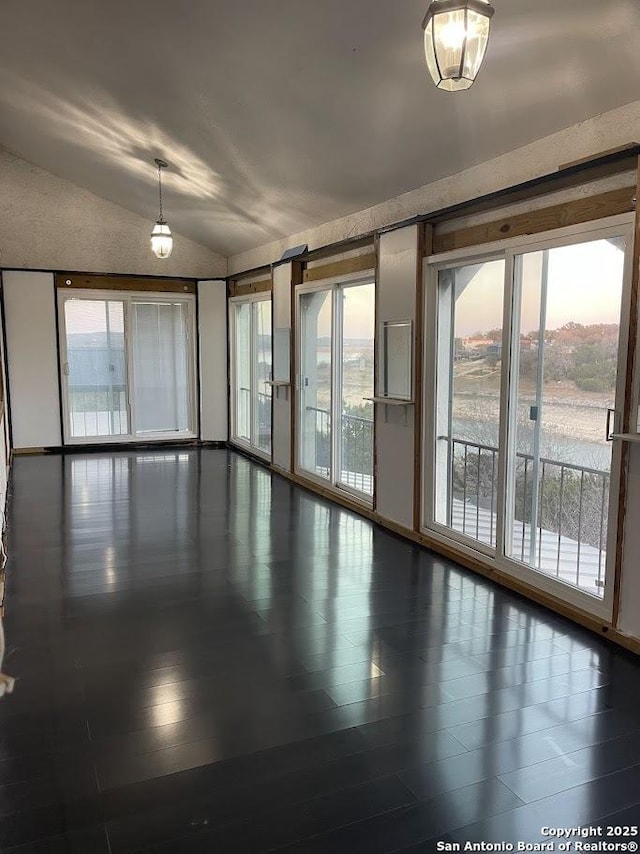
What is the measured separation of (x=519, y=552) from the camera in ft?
13.5

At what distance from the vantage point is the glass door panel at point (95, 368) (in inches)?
343

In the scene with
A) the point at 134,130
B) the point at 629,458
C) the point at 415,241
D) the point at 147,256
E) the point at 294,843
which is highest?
the point at 134,130

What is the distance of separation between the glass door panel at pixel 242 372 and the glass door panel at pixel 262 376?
0.29 metres

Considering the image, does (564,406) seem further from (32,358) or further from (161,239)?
(32,358)

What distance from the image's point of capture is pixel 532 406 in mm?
3900

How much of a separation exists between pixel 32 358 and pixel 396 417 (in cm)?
553

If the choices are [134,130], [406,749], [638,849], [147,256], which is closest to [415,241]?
[134,130]

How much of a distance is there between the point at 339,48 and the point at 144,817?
12.4 feet

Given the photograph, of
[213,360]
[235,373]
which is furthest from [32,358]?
[235,373]

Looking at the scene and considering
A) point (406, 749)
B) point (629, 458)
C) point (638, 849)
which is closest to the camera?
point (638, 849)

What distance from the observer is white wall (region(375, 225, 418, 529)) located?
4.77 meters

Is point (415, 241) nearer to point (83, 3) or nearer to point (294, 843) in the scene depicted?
point (83, 3)

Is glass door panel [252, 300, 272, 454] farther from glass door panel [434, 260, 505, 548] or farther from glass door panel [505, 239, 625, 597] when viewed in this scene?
glass door panel [505, 239, 625, 597]

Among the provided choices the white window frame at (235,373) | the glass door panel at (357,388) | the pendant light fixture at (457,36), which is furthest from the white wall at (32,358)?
the pendant light fixture at (457,36)
